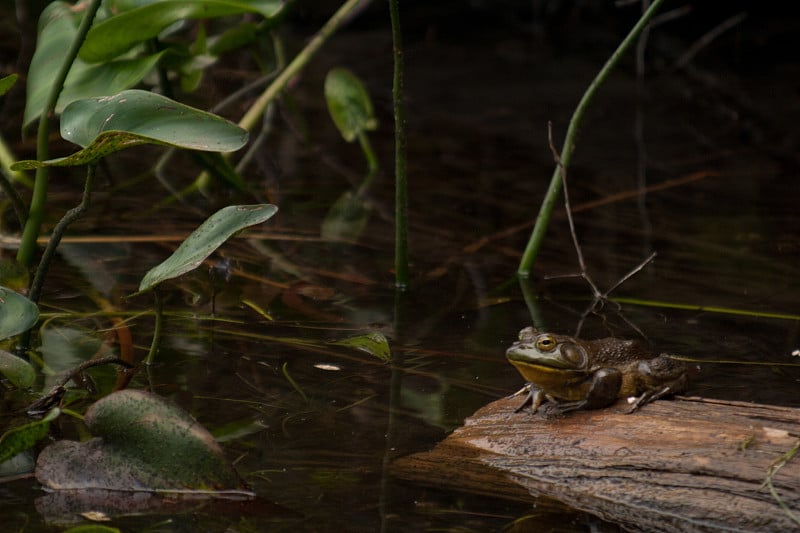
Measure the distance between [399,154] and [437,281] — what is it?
603 millimetres

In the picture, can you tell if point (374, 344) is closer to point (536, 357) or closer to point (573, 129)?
point (536, 357)

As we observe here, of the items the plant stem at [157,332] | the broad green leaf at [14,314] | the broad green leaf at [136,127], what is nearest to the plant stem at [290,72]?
the plant stem at [157,332]

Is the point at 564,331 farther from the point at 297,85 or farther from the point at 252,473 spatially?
the point at 297,85

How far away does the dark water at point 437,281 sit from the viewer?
215 cm

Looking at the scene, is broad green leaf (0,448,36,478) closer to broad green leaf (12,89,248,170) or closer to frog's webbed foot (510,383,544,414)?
broad green leaf (12,89,248,170)

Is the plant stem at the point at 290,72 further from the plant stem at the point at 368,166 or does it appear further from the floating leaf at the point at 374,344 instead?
the floating leaf at the point at 374,344

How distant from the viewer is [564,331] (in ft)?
10.2

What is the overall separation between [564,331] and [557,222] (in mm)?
1318

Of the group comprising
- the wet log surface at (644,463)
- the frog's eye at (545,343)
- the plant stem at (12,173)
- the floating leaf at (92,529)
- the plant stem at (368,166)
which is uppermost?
the frog's eye at (545,343)

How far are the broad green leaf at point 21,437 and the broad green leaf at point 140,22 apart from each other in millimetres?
1494

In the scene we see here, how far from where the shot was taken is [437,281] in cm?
355

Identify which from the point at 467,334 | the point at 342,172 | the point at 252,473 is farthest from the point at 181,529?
the point at 342,172

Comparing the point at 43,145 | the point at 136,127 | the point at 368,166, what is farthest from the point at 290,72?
the point at 136,127

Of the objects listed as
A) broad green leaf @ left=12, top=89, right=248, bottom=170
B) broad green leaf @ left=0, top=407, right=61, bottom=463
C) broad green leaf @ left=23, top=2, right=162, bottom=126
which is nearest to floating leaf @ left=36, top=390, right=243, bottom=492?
broad green leaf @ left=0, top=407, right=61, bottom=463
